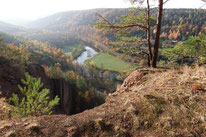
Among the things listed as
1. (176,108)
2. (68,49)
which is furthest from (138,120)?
(68,49)

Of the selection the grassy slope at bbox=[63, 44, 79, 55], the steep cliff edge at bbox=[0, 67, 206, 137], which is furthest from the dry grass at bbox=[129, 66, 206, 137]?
the grassy slope at bbox=[63, 44, 79, 55]

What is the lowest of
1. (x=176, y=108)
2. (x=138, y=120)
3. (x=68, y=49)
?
(x=68, y=49)

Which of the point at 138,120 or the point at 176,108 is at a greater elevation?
the point at 176,108

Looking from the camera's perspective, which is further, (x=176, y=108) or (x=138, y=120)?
(x=176, y=108)

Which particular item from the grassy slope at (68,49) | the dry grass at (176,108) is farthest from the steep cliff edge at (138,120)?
the grassy slope at (68,49)

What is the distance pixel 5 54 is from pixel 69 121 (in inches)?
933

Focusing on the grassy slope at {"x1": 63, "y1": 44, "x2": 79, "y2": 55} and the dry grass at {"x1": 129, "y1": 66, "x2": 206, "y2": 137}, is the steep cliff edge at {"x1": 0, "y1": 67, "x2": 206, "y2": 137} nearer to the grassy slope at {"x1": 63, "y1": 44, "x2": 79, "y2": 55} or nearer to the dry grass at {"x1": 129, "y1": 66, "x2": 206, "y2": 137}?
the dry grass at {"x1": 129, "y1": 66, "x2": 206, "y2": 137}

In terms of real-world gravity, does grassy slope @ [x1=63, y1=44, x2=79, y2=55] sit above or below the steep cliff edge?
below

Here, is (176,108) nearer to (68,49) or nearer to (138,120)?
(138,120)

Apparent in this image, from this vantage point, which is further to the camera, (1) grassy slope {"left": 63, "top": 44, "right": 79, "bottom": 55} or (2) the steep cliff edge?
(1) grassy slope {"left": 63, "top": 44, "right": 79, "bottom": 55}

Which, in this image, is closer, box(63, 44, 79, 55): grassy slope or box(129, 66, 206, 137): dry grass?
box(129, 66, 206, 137): dry grass

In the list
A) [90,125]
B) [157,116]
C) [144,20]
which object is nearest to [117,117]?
[90,125]

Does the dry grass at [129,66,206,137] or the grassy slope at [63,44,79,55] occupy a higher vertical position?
the dry grass at [129,66,206,137]

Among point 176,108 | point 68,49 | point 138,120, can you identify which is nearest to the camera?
point 138,120
